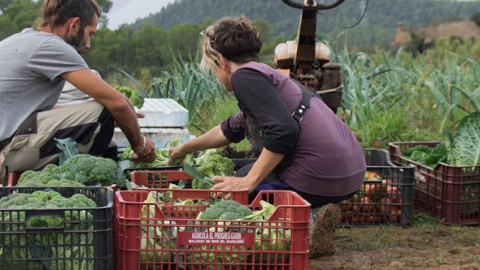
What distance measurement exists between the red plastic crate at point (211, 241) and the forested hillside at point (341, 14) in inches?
174

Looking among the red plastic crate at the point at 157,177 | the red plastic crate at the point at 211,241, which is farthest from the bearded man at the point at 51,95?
the red plastic crate at the point at 211,241

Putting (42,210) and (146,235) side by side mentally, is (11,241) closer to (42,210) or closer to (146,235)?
(42,210)

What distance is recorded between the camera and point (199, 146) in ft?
14.3

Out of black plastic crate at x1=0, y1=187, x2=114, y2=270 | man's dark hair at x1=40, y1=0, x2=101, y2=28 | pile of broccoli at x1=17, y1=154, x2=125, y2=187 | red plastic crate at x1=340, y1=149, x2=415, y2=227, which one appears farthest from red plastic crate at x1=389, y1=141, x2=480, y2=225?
black plastic crate at x1=0, y1=187, x2=114, y2=270

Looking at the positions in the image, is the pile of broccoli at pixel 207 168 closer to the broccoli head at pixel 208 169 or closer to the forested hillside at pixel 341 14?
the broccoli head at pixel 208 169

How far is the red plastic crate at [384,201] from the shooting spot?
4.71 m

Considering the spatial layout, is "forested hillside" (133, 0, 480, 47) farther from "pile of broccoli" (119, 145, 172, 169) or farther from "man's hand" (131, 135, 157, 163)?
"man's hand" (131, 135, 157, 163)

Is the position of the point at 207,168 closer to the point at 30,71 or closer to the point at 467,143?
the point at 30,71

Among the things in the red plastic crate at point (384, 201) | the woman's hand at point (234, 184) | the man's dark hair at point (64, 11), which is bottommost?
the red plastic crate at point (384, 201)

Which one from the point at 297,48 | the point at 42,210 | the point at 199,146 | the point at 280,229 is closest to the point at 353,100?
the point at 297,48

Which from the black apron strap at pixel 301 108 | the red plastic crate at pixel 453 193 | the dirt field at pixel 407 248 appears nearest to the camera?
the black apron strap at pixel 301 108

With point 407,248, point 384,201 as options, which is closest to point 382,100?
point 384,201

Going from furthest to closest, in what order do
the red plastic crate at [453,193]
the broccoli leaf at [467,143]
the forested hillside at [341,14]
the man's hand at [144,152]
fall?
the forested hillside at [341,14]
the broccoli leaf at [467,143]
the red plastic crate at [453,193]
the man's hand at [144,152]

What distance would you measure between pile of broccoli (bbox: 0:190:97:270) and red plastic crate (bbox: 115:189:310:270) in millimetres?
213
